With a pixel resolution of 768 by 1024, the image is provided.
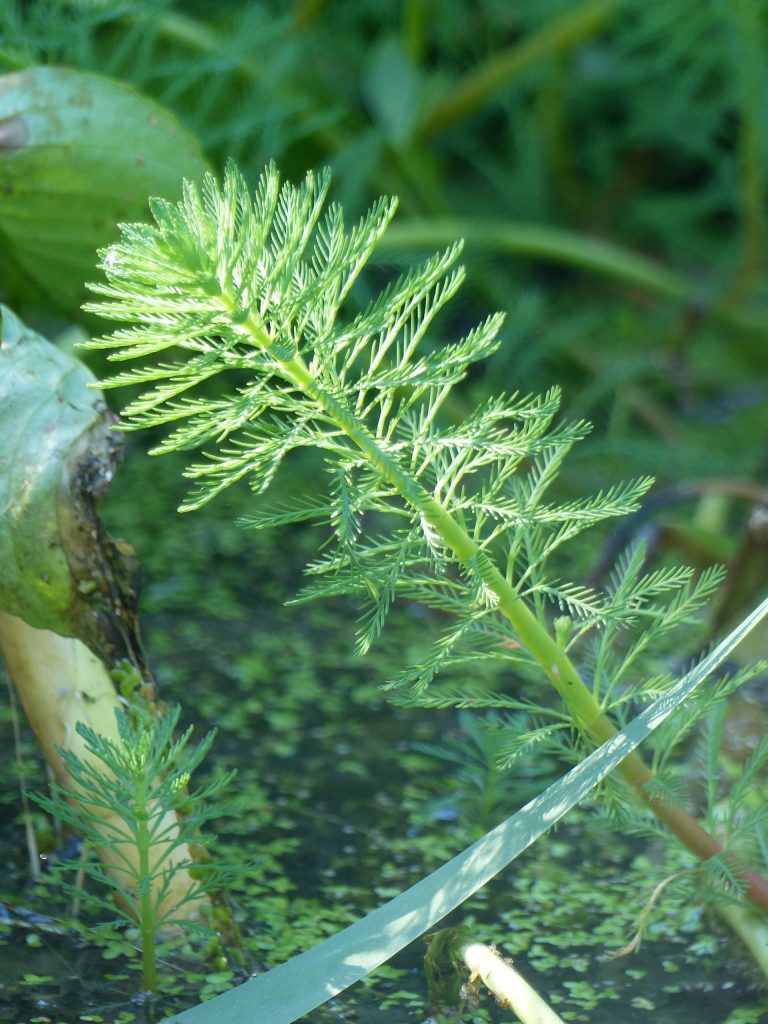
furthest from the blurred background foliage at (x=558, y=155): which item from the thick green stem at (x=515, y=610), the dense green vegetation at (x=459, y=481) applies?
the thick green stem at (x=515, y=610)

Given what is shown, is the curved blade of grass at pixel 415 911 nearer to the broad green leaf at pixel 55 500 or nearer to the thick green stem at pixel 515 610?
the thick green stem at pixel 515 610

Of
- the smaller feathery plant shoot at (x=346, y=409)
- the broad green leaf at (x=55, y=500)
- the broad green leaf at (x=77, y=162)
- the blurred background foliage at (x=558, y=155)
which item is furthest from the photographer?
the blurred background foliage at (x=558, y=155)

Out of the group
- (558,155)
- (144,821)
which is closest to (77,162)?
(144,821)

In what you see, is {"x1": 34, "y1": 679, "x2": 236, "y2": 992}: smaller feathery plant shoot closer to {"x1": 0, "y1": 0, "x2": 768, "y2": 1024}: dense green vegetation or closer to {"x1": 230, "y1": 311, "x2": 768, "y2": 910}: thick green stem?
{"x1": 0, "y1": 0, "x2": 768, "y2": 1024}: dense green vegetation

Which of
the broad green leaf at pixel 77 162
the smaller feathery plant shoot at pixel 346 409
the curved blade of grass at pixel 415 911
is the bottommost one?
the curved blade of grass at pixel 415 911

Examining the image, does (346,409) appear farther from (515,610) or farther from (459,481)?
(459,481)

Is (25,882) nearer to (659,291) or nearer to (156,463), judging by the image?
(156,463)

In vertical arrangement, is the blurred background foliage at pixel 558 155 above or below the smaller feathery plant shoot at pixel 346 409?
above

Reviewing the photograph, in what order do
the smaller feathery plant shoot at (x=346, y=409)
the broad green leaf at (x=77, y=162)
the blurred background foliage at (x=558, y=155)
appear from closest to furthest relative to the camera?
the smaller feathery plant shoot at (x=346, y=409)
the broad green leaf at (x=77, y=162)
the blurred background foliage at (x=558, y=155)

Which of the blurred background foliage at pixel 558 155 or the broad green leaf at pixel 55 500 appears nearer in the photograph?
the broad green leaf at pixel 55 500
